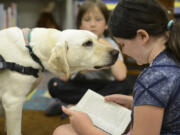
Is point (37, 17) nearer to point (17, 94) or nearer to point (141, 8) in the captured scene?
point (17, 94)

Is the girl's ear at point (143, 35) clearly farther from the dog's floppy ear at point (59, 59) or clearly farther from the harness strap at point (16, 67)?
the harness strap at point (16, 67)

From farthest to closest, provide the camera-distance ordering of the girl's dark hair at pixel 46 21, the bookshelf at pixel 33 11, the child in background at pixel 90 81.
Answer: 1. the bookshelf at pixel 33 11
2. the girl's dark hair at pixel 46 21
3. the child in background at pixel 90 81

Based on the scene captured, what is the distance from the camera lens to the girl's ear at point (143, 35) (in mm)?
763

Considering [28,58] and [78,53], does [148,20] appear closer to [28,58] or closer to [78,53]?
[78,53]

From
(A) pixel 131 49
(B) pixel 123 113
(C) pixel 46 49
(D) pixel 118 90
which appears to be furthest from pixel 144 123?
(D) pixel 118 90

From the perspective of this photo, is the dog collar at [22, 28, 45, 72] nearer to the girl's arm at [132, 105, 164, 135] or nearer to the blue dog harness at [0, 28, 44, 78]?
the blue dog harness at [0, 28, 44, 78]

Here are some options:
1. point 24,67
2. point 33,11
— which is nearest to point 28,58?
point 24,67

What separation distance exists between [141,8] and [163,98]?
29 centimetres

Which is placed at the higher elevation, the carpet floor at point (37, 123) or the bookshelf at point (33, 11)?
the bookshelf at point (33, 11)

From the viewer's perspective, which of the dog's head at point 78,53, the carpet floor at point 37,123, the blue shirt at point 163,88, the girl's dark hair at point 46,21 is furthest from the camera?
the girl's dark hair at point 46,21

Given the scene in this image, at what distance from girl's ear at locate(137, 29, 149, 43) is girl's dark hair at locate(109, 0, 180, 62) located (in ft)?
0.04

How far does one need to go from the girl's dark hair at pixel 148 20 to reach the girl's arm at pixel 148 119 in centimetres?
18

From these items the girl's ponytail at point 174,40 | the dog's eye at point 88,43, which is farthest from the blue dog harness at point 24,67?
the girl's ponytail at point 174,40

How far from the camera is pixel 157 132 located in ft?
2.38
